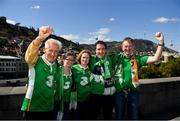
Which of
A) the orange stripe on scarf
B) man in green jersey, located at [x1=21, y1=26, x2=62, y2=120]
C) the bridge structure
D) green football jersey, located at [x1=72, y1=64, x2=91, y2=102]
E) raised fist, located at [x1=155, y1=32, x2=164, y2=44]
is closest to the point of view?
man in green jersey, located at [x1=21, y1=26, x2=62, y2=120]

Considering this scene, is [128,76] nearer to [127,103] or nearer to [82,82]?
[127,103]

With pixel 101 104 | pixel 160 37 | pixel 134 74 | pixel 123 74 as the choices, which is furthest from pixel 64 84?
pixel 160 37

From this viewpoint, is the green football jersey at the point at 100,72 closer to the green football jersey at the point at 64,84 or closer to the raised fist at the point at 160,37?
the green football jersey at the point at 64,84

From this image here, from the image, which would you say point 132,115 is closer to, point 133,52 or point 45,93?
point 133,52

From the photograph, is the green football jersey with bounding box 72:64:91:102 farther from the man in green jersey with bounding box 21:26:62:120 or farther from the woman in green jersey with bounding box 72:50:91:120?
the man in green jersey with bounding box 21:26:62:120

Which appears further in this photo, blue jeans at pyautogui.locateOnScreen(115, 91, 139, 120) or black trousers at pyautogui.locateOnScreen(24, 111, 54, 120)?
blue jeans at pyautogui.locateOnScreen(115, 91, 139, 120)

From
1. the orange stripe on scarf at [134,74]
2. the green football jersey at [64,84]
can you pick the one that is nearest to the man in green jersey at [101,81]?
the orange stripe on scarf at [134,74]

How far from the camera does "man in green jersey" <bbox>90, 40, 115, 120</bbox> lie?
5.29 meters

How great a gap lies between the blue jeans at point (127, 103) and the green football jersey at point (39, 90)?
4.68 feet

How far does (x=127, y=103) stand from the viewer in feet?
18.2

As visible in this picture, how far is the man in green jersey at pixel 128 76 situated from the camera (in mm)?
5434

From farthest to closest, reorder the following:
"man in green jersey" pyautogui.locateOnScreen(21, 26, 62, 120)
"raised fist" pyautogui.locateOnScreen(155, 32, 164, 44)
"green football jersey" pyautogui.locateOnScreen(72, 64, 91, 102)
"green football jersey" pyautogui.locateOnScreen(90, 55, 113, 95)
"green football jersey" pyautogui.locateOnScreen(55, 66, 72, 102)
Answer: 1. "raised fist" pyautogui.locateOnScreen(155, 32, 164, 44)
2. "green football jersey" pyautogui.locateOnScreen(90, 55, 113, 95)
3. "green football jersey" pyautogui.locateOnScreen(72, 64, 91, 102)
4. "green football jersey" pyautogui.locateOnScreen(55, 66, 72, 102)
5. "man in green jersey" pyautogui.locateOnScreen(21, 26, 62, 120)

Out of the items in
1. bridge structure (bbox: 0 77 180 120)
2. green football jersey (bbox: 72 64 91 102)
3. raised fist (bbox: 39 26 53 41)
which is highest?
raised fist (bbox: 39 26 53 41)

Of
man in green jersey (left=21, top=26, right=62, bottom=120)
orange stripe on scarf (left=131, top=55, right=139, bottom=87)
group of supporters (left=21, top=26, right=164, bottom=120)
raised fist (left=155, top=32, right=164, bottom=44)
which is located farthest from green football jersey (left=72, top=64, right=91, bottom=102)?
raised fist (left=155, top=32, right=164, bottom=44)
